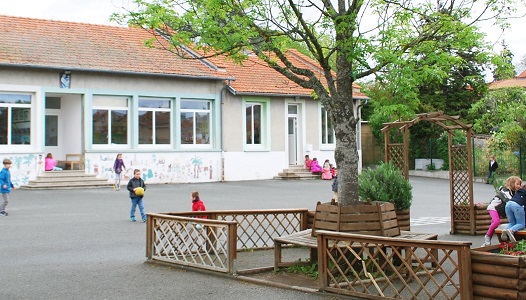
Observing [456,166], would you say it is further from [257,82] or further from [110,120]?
[257,82]

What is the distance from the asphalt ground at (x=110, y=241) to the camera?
902 centimetres

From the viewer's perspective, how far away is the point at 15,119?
88.7ft

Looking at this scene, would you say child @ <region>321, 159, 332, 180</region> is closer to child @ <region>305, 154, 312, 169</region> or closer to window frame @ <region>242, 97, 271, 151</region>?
child @ <region>305, 154, 312, 169</region>

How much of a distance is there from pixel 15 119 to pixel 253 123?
11.4 m

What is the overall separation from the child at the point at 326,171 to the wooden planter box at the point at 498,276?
2597 cm

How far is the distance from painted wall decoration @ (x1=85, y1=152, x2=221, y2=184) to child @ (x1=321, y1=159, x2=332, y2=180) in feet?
17.4

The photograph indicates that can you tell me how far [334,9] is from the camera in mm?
9984

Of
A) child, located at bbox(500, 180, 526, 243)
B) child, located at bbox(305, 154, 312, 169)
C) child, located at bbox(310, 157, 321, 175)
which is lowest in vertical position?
child, located at bbox(500, 180, 526, 243)

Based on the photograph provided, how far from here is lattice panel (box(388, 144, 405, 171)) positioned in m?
15.5

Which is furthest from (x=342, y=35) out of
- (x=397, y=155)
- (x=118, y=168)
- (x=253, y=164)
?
(x=253, y=164)

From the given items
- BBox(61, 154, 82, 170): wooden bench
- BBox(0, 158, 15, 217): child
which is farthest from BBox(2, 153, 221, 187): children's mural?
BBox(0, 158, 15, 217): child

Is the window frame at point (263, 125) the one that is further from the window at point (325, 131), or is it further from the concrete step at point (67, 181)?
the concrete step at point (67, 181)

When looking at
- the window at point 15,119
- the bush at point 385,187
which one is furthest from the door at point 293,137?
the bush at point 385,187

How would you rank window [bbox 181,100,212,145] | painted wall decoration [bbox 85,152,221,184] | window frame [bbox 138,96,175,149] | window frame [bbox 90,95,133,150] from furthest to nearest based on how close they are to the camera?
window [bbox 181,100,212,145] < window frame [bbox 138,96,175,149] < window frame [bbox 90,95,133,150] < painted wall decoration [bbox 85,152,221,184]
